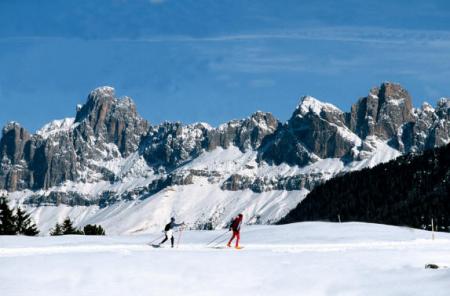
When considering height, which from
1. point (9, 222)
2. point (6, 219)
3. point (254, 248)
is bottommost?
point (254, 248)

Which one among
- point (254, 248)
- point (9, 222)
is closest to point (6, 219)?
point (9, 222)

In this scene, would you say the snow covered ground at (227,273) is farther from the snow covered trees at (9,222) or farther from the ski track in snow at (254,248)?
the snow covered trees at (9,222)

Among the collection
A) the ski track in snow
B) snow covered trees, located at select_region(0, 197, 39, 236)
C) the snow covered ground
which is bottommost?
the snow covered ground

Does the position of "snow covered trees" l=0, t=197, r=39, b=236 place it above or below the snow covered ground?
above

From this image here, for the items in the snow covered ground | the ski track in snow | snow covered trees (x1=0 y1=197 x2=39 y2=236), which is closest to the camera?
the snow covered ground

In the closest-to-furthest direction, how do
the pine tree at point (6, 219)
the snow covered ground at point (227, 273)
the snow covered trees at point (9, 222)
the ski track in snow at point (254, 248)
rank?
the snow covered ground at point (227, 273)
the ski track in snow at point (254, 248)
the snow covered trees at point (9, 222)
the pine tree at point (6, 219)

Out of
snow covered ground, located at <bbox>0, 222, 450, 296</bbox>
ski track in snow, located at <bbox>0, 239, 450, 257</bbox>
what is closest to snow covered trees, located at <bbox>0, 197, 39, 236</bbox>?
ski track in snow, located at <bbox>0, 239, 450, 257</bbox>

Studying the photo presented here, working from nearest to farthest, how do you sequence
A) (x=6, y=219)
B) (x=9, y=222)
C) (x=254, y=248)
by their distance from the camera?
(x=254, y=248), (x=9, y=222), (x=6, y=219)

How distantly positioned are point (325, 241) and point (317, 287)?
1994 cm

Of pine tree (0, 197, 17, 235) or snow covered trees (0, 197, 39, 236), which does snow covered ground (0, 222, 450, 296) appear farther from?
pine tree (0, 197, 17, 235)

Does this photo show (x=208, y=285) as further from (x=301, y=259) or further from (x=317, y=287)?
(x=301, y=259)

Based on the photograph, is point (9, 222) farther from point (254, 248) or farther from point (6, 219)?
point (254, 248)

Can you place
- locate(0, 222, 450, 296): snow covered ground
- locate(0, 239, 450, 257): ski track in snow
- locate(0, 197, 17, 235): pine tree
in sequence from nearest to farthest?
1. locate(0, 222, 450, 296): snow covered ground
2. locate(0, 239, 450, 257): ski track in snow
3. locate(0, 197, 17, 235): pine tree

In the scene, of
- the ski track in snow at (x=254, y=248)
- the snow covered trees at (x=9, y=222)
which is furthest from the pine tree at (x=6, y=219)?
the ski track in snow at (x=254, y=248)
